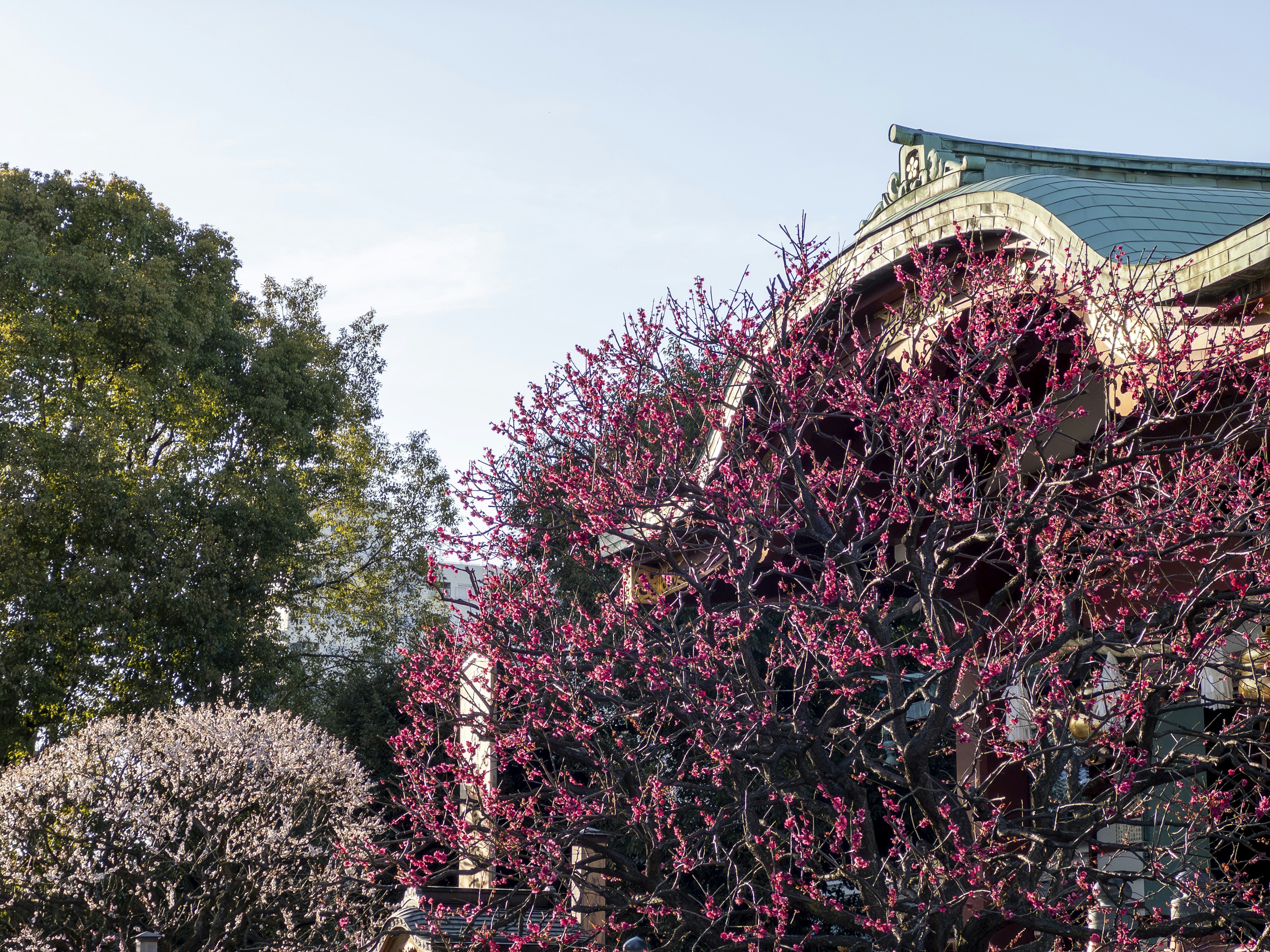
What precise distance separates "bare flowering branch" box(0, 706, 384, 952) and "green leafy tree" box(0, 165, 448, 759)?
2.85 meters

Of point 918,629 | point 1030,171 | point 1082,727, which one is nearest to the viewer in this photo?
point 1082,727

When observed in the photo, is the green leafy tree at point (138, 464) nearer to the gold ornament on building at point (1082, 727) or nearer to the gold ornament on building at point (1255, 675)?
the gold ornament on building at point (1082, 727)

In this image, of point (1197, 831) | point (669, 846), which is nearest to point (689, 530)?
point (669, 846)

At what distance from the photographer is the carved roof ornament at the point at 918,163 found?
401 inches

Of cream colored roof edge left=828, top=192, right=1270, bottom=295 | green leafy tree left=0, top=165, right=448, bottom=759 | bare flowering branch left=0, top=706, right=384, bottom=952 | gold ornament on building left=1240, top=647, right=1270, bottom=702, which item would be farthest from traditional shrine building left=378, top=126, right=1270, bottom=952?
green leafy tree left=0, top=165, right=448, bottom=759

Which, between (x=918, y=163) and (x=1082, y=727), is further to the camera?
(x=918, y=163)

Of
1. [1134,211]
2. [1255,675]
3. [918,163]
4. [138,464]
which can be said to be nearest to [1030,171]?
[918,163]

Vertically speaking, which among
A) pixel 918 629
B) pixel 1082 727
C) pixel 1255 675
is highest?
pixel 918 629

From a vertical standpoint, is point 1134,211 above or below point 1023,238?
above

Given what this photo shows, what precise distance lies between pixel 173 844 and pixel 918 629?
33.0 feet

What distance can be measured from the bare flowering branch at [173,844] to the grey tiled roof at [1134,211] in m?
9.25

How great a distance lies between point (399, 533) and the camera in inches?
1021

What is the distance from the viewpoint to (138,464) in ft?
64.7

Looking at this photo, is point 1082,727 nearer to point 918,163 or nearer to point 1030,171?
point 918,163
